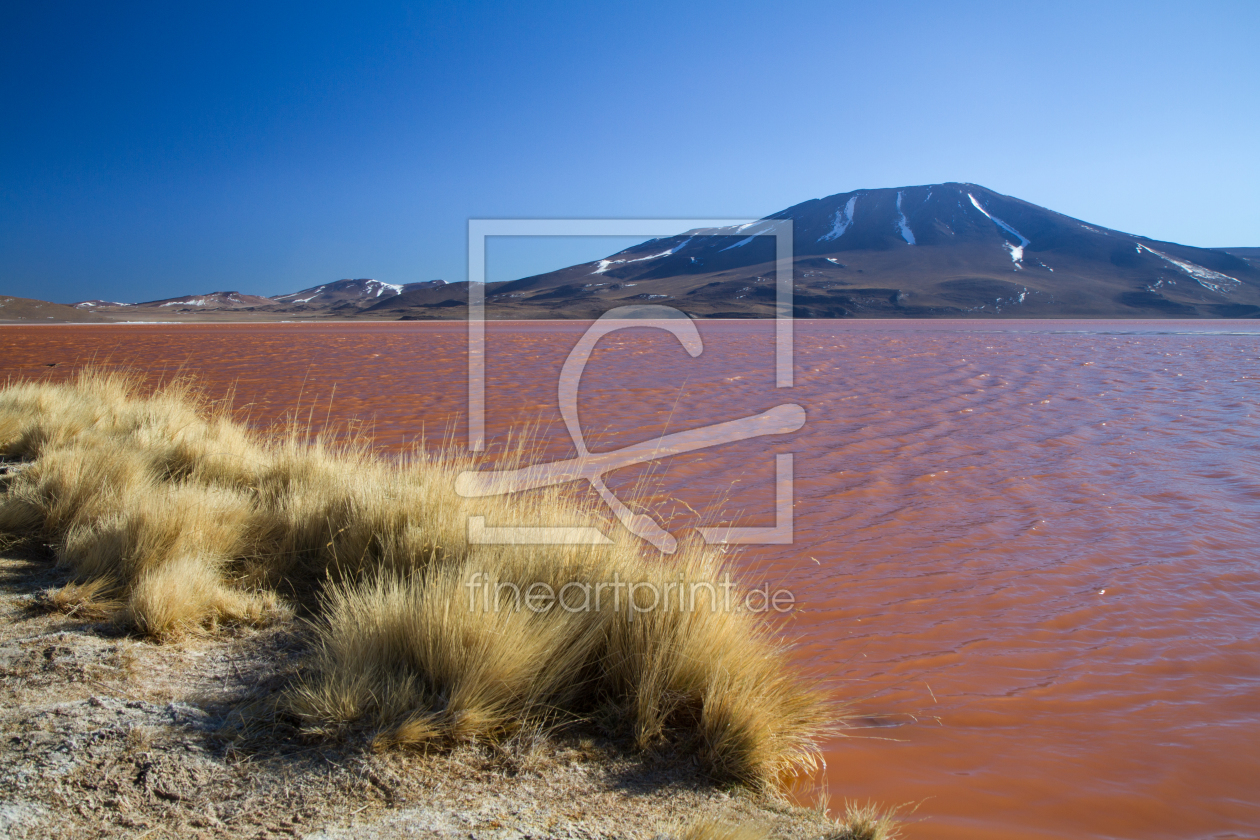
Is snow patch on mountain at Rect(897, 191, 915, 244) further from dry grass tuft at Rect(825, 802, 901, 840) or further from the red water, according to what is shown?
dry grass tuft at Rect(825, 802, 901, 840)

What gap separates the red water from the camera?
2652 millimetres

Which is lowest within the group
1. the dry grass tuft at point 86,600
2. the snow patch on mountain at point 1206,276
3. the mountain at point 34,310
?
the dry grass tuft at point 86,600

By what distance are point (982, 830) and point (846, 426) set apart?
7.08 meters

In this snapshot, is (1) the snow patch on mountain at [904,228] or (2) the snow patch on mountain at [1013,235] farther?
(1) the snow patch on mountain at [904,228]

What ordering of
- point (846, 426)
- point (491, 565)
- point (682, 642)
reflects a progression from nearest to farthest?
point (682, 642)
point (491, 565)
point (846, 426)

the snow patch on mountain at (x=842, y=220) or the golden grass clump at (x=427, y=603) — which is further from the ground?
the snow patch on mountain at (x=842, y=220)

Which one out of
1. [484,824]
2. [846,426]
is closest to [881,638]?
[484,824]

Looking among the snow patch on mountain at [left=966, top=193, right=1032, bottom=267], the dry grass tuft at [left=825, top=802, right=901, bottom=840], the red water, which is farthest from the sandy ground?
the snow patch on mountain at [left=966, top=193, right=1032, bottom=267]

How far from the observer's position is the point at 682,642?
2.65m

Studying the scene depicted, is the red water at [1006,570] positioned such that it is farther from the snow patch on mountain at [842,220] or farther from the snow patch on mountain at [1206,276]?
the snow patch on mountain at [842,220]

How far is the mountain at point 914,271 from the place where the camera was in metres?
83.6

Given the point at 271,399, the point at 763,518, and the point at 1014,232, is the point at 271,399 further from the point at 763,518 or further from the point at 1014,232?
the point at 1014,232

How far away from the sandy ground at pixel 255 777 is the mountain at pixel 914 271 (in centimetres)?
6958

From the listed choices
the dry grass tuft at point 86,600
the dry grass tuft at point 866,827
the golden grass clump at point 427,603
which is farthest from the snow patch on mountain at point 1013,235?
the dry grass tuft at point 86,600
